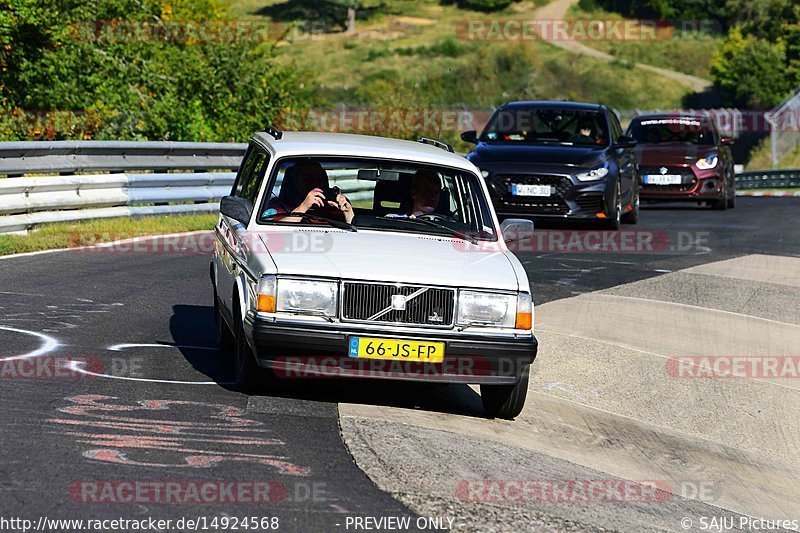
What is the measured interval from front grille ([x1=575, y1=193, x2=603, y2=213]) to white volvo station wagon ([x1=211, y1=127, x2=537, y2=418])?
29.7ft

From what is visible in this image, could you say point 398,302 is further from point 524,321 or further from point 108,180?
point 108,180

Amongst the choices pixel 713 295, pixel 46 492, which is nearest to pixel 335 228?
pixel 46 492

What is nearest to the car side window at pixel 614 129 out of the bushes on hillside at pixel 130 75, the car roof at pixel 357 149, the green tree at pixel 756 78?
the bushes on hillside at pixel 130 75

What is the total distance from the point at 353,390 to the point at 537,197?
31.9ft

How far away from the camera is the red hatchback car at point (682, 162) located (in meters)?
23.3

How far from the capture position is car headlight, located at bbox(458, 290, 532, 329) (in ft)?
24.1

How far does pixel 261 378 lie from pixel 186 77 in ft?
66.4

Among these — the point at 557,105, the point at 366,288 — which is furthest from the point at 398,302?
the point at 557,105

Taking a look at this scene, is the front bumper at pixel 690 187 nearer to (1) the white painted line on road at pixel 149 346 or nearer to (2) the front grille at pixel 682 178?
(2) the front grille at pixel 682 178

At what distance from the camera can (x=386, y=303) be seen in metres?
7.29

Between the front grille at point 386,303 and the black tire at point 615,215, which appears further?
the black tire at point 615,215

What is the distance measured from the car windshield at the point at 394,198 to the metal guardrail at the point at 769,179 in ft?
102

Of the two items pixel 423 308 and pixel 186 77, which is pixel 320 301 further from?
pixel 186 77

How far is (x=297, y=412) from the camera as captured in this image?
7285 mm
